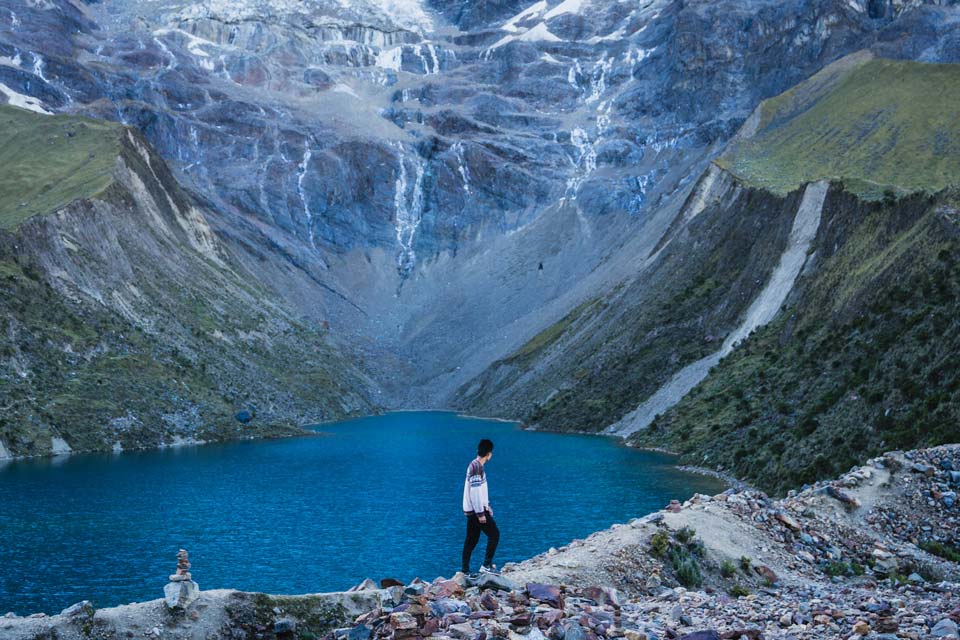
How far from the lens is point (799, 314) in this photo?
69000mm

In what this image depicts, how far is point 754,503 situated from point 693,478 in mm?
32768

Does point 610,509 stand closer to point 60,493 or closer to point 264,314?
point 60,493

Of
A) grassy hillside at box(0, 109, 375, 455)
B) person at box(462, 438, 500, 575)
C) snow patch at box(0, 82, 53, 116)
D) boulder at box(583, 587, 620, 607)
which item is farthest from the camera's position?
snow patch at box(0, 82, 53, 116)

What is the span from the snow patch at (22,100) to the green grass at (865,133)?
138603mm

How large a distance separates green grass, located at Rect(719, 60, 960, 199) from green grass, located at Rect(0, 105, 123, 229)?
86291mm

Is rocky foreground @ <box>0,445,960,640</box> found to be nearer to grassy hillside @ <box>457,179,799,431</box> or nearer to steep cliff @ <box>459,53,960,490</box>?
steep cliff @ <box>459,53,960,490</box>

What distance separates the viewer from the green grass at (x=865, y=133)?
3701 inches

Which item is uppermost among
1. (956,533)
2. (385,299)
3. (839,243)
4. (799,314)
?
(385,299)

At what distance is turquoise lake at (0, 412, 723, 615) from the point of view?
35.5 meters

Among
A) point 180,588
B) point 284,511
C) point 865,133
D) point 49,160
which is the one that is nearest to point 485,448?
point 180,588

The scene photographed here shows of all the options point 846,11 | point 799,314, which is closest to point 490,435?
point 799,314

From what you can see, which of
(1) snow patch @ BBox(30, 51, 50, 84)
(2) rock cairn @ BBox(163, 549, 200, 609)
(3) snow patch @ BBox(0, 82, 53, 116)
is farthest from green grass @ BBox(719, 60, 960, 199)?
(1) snow patch @ BBox(30, 51, 50, 84)

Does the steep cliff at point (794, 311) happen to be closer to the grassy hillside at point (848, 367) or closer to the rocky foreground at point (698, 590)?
the grassy hillside at point (848, 367)

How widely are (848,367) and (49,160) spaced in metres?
116
